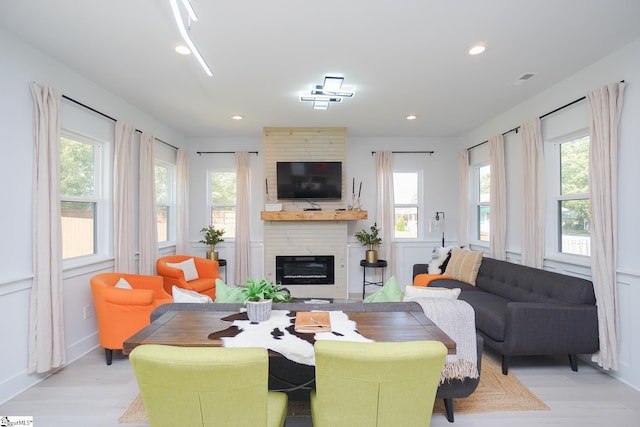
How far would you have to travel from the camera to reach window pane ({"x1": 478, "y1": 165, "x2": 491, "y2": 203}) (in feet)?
16.2

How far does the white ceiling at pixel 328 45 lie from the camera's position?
6.94ft

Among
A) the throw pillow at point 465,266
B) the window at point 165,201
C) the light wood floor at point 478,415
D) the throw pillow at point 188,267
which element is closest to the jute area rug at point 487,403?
the light wood floor at point 478,415

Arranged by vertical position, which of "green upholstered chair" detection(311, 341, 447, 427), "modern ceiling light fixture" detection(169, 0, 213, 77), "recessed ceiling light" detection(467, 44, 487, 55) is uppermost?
"recessed ceiling light" detection(467, 44, 487, 55)

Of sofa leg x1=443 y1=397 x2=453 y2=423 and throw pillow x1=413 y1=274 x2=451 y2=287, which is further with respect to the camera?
throw pillow x1=413 y1=274 x2=451 y2=287

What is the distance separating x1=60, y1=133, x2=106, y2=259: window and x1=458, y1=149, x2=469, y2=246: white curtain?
17.0 feet

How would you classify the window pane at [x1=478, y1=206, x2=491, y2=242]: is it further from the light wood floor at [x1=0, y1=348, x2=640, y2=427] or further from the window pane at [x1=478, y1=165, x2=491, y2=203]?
the light wood floor at [x1=0, y1=348, x2=640, y2=427]

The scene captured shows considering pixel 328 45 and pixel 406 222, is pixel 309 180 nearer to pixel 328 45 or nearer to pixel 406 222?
pixel 406 222

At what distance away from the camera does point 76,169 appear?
3.21 m

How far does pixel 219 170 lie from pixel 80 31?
11.0ft

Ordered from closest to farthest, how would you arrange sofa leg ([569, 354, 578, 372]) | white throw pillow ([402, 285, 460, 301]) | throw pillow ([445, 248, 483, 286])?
white throw pillow ([402, 285, 460, 301]) < sofa leg ([569, 354, 578, 372]) < throw pillow ([445, 248, 483, 286])

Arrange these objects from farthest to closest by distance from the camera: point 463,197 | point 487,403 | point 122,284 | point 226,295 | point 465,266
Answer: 1. point 463,197
2. point 465,266
3. point 122,284
4. point 226,295
5. point 487,403

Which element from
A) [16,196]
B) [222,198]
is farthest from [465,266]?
[16,196]

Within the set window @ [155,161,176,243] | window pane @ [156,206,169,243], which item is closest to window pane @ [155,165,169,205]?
window @ [155,161,176,243]

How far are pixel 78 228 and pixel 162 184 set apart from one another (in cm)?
187
